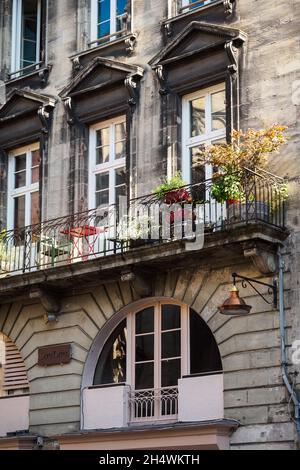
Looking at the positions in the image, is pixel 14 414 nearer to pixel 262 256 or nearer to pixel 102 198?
pixel 102 198

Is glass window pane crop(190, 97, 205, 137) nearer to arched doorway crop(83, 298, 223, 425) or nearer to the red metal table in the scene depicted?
the red metal table

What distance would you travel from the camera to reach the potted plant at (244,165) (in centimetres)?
2128

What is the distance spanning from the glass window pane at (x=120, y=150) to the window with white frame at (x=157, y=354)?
3441mm

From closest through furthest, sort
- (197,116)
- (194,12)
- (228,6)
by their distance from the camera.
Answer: (228,6)
(197,116)
(194,12)

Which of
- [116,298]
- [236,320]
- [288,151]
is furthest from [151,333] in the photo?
[288,151]

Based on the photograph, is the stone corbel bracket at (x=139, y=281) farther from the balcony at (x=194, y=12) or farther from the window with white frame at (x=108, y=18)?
the window with white frame at (x=108, y=18)

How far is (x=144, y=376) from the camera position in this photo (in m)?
23.1

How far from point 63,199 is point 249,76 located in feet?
17.3

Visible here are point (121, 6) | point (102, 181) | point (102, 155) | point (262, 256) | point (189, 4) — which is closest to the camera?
point (262, 256)

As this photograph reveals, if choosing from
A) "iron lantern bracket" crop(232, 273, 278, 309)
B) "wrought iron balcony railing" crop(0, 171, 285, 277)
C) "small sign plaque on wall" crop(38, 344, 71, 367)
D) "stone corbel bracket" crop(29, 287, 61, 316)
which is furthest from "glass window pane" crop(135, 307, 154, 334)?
"iron lantern bracket" crop(232, 273, 278, 309)

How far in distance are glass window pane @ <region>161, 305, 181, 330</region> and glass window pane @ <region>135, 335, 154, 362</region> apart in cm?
40

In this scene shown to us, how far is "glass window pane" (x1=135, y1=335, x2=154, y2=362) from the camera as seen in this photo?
76.0 ft

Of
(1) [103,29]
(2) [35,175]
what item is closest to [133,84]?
(1) [103,29]

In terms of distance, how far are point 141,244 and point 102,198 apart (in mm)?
2912
